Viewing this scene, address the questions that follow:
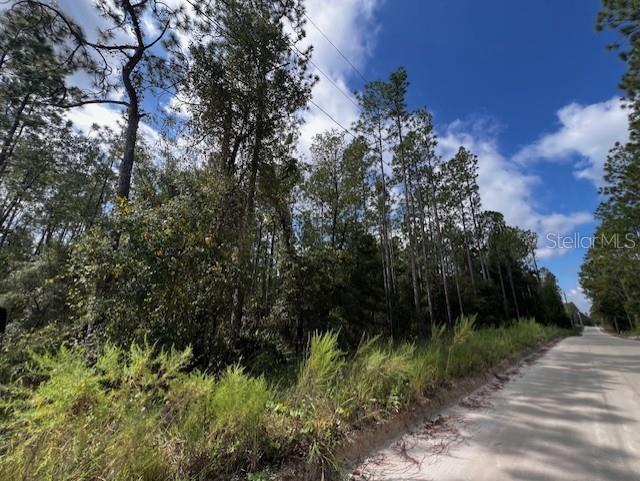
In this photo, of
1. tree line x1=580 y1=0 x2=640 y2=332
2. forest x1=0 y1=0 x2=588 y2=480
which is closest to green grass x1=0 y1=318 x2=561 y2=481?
forest x1=0 y1=0 x2=588 y2=480

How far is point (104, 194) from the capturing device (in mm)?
16734

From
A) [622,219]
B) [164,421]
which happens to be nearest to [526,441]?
[164,421]

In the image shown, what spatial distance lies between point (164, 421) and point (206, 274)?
3.03m

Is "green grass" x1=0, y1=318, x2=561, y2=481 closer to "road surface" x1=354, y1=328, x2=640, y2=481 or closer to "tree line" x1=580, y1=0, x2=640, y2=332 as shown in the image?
"road surface" x1=354, y1=328, x2=640, y2=481

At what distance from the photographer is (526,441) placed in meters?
2.62

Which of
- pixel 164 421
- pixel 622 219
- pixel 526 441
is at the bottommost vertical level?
pixel 526 441

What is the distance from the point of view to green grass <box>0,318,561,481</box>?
4.87ft

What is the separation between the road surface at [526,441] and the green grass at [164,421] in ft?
1.46

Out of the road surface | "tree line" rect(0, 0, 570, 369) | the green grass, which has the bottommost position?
the road surface

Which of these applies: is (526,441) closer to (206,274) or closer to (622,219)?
(206,274)

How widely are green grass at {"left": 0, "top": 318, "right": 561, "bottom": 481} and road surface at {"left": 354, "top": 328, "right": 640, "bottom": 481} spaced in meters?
0.45

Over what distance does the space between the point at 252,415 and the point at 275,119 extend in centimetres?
754

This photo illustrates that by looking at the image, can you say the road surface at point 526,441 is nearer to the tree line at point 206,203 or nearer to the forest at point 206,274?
the forest at point 206,274

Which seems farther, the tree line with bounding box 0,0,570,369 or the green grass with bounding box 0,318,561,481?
the tree line with bounding box 0,0,570,369
